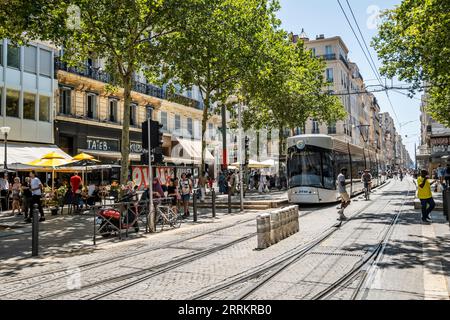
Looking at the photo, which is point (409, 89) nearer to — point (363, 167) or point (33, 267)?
point (363, 167)

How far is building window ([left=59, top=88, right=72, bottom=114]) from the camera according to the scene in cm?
2658

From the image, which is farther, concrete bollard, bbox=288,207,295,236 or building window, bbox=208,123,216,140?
building window, bbox=208,123,216,140

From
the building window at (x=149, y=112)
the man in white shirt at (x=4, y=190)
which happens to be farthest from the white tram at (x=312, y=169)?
the building window at (x=149, y=112)

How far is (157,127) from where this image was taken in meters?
12.3

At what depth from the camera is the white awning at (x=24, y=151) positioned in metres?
21.1

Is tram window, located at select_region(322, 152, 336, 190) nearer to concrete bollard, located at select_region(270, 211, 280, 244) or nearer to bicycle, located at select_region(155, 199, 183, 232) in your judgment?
bicycle, located at select_region(155, 199, 183, 232)

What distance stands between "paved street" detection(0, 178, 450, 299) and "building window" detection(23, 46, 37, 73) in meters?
15.8

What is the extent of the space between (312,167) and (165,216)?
788 cm

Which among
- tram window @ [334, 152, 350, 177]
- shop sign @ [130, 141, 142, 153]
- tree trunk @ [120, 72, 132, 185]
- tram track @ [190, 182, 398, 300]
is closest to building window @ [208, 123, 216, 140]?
shop sign @ [130, 141, 142, 153]

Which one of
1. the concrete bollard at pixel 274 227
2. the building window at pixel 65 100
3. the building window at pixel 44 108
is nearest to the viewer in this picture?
the concrete bollard at pixel 274 227

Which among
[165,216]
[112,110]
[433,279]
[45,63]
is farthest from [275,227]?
[112,110]

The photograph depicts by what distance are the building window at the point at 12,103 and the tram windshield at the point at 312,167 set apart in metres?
15.9

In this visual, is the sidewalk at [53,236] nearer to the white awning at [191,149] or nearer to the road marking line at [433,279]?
the road marking line at [433,279]
